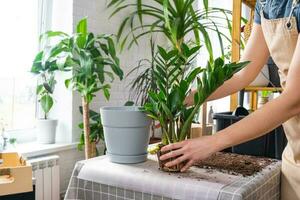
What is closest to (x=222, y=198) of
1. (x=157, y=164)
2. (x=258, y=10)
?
(x=157, y=164)

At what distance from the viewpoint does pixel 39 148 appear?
7.34ft

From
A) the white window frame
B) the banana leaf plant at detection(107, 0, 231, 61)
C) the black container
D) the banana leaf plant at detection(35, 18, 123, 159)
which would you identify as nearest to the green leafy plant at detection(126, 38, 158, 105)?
the banana leaf plant at detection(107, 0, 231, 61)

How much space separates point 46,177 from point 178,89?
145 cm

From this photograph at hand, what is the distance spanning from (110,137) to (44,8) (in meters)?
1.73

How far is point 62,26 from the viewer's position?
2.49m

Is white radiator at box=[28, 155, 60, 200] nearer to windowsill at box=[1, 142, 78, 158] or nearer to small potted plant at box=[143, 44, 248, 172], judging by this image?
windowsill at box=[1, 142, 78, 158]

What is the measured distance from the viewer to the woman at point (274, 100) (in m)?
0.91

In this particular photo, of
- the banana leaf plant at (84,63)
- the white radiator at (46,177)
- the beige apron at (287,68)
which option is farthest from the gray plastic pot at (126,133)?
the white radiator at (46,177)

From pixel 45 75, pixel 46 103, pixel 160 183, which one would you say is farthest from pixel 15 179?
pixel 45 75

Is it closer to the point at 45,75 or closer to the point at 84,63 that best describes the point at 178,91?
the point at 84,63

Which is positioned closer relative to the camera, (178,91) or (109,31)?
(178,91)

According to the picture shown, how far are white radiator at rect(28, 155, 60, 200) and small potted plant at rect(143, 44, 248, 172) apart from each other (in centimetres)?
126

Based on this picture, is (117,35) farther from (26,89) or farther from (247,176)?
(247,176)

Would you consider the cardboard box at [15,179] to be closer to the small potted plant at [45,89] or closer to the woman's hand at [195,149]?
the woman's hand at [195,149]
